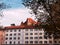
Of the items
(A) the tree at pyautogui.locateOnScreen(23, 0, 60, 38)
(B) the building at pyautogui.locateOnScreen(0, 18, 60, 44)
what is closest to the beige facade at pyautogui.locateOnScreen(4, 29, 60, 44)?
(B) the building at pyautogui.locateOnScreen(0, 18, 60, 44)

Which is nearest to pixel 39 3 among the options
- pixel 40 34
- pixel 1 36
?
pixel 40 34

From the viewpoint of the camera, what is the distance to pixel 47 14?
18625 millimetres

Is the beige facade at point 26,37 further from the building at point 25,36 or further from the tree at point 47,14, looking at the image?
the tree at point 47,14

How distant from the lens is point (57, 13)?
17.9m

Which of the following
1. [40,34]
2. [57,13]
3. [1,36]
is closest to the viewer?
[57,13]

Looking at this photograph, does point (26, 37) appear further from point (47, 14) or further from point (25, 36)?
point (47, 14)

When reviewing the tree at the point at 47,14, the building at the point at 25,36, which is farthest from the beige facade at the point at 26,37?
the tree at the point at 47,14

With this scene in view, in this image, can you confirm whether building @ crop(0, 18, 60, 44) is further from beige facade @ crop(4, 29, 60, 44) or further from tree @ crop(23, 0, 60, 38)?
tree @ crop(23, 0, 60, 38)

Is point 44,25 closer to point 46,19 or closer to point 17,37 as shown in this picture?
point 46,19

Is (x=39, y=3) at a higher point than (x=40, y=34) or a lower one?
higher

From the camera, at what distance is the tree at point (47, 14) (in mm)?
17906

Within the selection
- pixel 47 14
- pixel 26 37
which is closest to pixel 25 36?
pixel 26 37

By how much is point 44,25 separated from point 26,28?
10099 cm

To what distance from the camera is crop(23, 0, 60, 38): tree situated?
17906 millimetres
